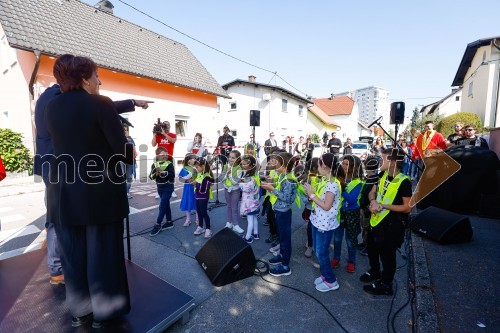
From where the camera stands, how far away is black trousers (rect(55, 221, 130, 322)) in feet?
6.21

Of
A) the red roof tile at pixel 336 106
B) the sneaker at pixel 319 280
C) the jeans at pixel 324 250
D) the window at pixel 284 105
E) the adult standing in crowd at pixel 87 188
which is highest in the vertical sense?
the red roof tile at pixel 336 106

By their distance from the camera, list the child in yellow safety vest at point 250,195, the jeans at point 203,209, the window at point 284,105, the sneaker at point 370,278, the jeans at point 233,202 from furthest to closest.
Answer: the window at point 284,105 → the jeans at point 233,202 → the jeans at point 203,209 → the child in yellow safety vest at point 250,195 → the sneaker at point 370,278

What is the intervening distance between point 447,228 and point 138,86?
1206cm

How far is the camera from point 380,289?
2.83m

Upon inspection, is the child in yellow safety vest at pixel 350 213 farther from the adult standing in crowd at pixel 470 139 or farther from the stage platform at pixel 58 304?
the adult standing in crowd at pixel 470 139

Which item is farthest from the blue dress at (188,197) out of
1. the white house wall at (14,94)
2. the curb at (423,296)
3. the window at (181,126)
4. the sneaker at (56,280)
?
the window at (181,126)

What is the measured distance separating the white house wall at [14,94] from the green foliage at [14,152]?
1.38 feet

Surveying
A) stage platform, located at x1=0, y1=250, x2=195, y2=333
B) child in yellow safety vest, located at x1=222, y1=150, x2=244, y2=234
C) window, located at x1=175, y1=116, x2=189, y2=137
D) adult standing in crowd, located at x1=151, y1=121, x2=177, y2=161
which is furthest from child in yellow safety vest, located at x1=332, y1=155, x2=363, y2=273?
window, located at x1=175, y1=116, x2=189, y2=137

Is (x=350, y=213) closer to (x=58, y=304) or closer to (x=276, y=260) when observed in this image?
(x=276, y=260)

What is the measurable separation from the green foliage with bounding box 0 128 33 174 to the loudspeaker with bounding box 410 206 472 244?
1183cm

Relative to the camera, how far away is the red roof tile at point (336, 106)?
1587 inches

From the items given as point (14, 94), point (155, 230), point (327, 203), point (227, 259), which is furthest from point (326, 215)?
point (14, 94)

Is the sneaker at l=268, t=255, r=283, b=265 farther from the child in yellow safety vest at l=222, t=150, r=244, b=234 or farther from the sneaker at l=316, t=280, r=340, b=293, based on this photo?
the child in yellow safety vest at l=222, t=150, r=244, b=234

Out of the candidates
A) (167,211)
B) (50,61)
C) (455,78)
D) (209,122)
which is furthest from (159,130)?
(455,78)
